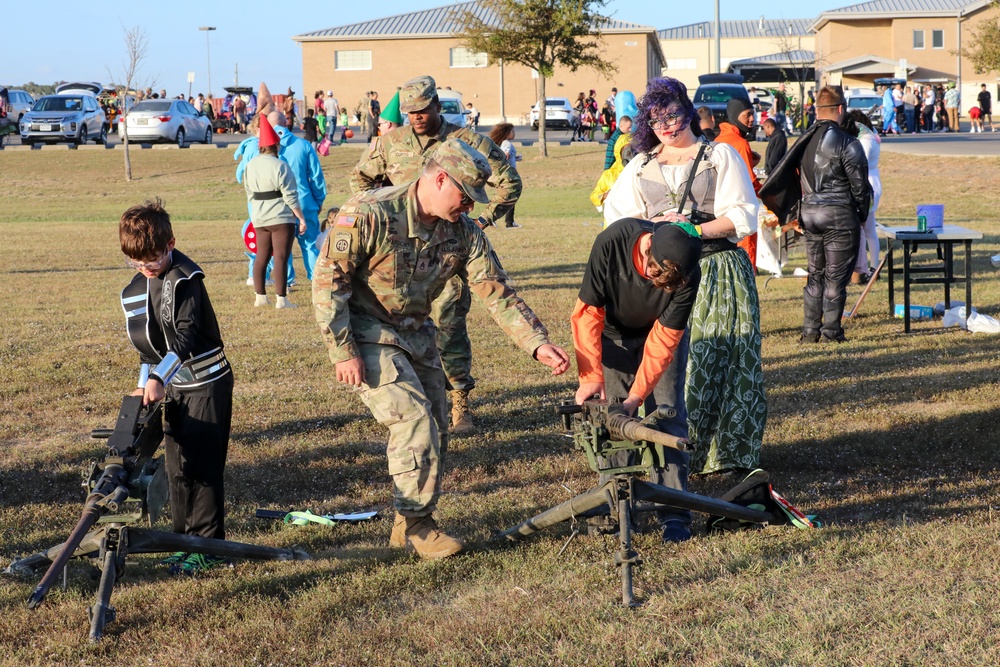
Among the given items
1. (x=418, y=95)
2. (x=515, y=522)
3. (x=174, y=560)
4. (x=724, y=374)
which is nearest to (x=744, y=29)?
(x=418, y=95)

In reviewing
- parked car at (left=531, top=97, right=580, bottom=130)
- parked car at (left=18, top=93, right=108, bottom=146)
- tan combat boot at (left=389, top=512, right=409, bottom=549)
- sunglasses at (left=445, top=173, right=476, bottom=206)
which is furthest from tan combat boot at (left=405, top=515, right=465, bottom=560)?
parked car at (left=531, top=97, right=580, bottom=130)

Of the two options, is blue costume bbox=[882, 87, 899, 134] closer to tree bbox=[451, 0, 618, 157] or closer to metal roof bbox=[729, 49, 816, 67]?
tree bbox=[451, 0, 618, 157]

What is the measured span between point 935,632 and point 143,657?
2.70 m

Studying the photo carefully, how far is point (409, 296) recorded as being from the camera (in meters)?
4.61

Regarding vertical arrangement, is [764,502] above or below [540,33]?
below

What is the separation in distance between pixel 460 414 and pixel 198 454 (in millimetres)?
2596

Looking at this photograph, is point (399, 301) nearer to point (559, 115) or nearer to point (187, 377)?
point (187, 377)

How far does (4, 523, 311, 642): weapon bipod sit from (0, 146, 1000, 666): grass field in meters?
0.10

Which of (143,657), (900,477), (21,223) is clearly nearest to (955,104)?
(21,223)

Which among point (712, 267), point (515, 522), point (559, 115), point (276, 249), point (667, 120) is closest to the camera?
point (515, 522)

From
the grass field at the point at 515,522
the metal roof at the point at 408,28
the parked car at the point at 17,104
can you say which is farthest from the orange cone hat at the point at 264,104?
the metal roof at the point at 408,28

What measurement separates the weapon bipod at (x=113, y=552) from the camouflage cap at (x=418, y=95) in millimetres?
2906

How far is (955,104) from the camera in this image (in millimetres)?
40906

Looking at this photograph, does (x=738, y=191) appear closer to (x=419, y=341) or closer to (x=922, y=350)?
(x=419, y=341)
